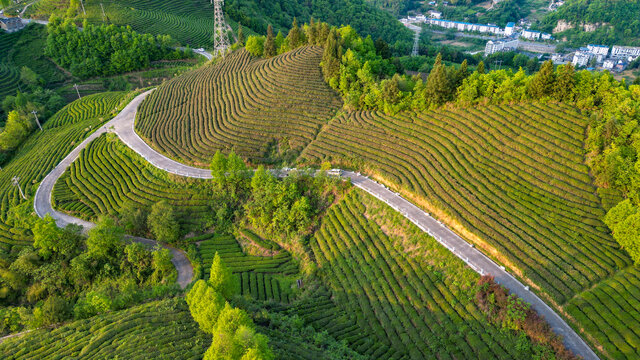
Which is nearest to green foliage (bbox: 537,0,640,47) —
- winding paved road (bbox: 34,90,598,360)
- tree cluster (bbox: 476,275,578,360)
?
winding paved road (bbox: 34,90,598,360)

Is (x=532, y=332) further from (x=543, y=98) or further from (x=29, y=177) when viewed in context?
(x=29, y=177)

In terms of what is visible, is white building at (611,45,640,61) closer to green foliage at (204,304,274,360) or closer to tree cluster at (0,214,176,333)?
green foliage at (204,304,274,360)

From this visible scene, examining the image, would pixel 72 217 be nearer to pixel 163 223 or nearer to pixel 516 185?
pixel 163 223

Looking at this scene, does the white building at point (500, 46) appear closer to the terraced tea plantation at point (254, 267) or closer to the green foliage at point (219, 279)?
the terraced tea plantation at point (254, 267)

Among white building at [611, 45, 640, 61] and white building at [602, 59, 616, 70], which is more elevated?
white building at [611, 45, 640, 61]

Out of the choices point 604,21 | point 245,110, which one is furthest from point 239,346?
point 604,21

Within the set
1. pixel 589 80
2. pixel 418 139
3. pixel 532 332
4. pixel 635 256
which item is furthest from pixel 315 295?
pixel 589 80
